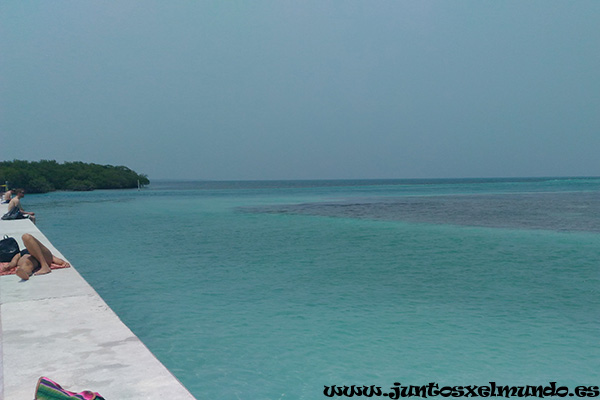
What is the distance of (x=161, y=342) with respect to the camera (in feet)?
23.0

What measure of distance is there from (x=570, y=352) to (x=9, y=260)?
10888 millimetres

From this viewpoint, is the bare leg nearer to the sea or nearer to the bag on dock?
the bag on dock

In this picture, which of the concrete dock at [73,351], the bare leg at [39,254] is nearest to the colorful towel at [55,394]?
the concrete dock at [73,351]

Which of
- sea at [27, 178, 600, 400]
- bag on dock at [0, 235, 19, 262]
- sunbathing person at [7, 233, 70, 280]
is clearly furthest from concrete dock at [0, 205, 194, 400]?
bag on dock at [0, 235, 19, 262]

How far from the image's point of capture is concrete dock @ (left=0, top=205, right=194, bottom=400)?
13.7ft

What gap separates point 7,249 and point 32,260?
3.55ft

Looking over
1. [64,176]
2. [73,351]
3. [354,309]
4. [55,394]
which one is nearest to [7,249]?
[73,351]

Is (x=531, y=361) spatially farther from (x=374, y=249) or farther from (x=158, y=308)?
(x=374, y=249)

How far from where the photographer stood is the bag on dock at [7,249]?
9.99 meters

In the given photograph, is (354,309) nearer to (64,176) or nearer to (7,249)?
(7,249)

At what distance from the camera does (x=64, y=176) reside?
96.2 metres

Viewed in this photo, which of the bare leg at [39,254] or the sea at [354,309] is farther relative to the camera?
the bare leg at [39,254]

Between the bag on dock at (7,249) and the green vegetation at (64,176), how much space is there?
69.4 m

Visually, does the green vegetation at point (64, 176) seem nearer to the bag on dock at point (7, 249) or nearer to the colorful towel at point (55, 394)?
the bag on dock at point (7, 249)
